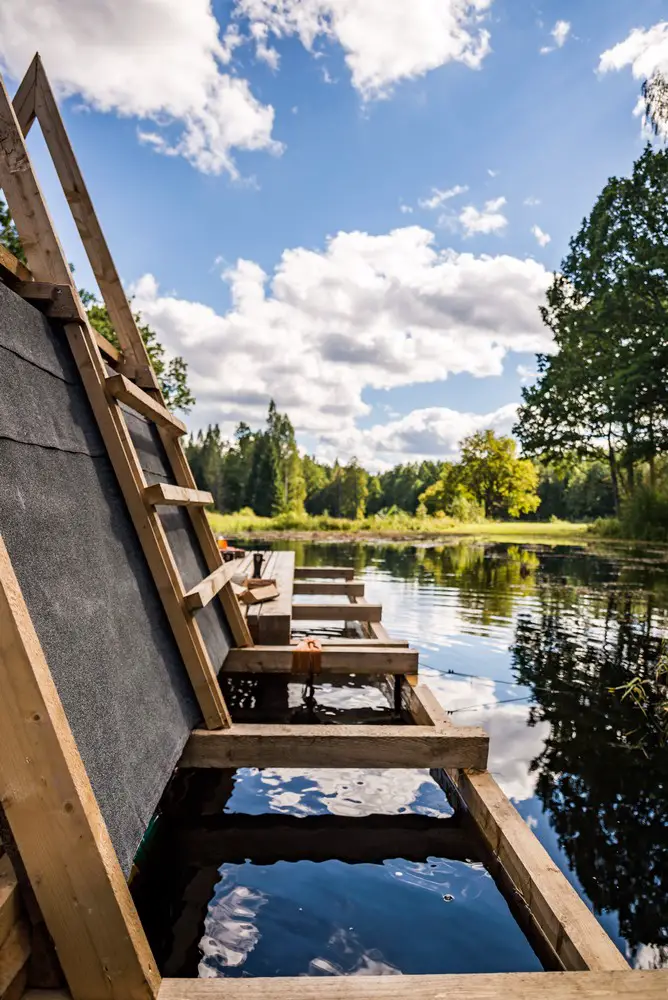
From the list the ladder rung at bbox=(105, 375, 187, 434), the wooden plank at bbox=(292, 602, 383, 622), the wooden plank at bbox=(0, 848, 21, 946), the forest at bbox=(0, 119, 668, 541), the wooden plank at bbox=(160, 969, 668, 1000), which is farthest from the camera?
the forest at bbox=(0, 119, 668, 541)

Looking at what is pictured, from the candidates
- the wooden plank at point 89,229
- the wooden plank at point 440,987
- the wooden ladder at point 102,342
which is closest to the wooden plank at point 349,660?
the wooden ladder at point 102,342

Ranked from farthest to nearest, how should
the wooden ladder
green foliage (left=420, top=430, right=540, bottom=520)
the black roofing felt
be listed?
green foliage (left=420, top=430, right=540, bottom=520), the wooden ladder, the black roofing felt

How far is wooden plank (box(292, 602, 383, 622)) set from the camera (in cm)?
668

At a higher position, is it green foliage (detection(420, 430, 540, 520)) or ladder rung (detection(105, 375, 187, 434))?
green foliage (detection(420, 430, 540, 520))

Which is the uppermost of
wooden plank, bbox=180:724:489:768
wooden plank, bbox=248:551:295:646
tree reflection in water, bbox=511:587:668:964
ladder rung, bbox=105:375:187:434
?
ladder rung, bbox=105:375:187:434

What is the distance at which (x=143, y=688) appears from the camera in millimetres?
2402

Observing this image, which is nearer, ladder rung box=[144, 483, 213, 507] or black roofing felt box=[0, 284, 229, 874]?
black roofing felt box=[0, 284, 229, 874]

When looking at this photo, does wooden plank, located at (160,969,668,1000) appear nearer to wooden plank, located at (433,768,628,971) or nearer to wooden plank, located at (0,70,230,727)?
wooden plank, located at (433,768,628,971)

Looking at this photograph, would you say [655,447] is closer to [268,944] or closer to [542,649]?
[542,649]

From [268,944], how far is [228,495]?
233 ft

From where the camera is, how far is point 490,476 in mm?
51031

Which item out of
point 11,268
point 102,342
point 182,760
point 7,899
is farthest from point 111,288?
point 7,899

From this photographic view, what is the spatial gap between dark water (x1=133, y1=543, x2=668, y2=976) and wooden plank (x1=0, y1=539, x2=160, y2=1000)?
1.09 m

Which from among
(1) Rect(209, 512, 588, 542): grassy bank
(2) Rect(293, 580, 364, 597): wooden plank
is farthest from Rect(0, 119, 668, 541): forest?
(2) Rect(293, 580, 364, 597): wooden plank
